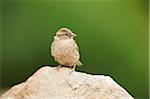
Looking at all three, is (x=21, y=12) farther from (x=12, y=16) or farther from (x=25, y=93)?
(x=25, y=93)

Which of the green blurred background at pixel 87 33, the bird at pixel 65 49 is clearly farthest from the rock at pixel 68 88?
the green blurred background at pixel 87 33

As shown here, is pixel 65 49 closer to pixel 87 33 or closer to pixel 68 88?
pixel 68 88

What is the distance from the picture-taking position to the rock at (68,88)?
1.54m

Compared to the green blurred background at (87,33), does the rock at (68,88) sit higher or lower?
lower

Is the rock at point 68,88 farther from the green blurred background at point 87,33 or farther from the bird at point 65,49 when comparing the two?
the green blurred background at point 87,33

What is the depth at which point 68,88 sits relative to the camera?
5.10 feet

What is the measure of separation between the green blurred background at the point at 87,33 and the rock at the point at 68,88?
36 cm

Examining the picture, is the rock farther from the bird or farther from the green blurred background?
the green blurred background

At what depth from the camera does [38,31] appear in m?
1.97

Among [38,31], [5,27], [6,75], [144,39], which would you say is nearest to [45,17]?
[38,31]

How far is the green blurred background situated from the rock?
355 millimetres

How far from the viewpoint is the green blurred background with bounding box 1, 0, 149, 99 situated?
1943 millimetres

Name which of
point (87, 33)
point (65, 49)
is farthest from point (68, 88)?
point (87, 33)

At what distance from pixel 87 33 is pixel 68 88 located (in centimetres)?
47
